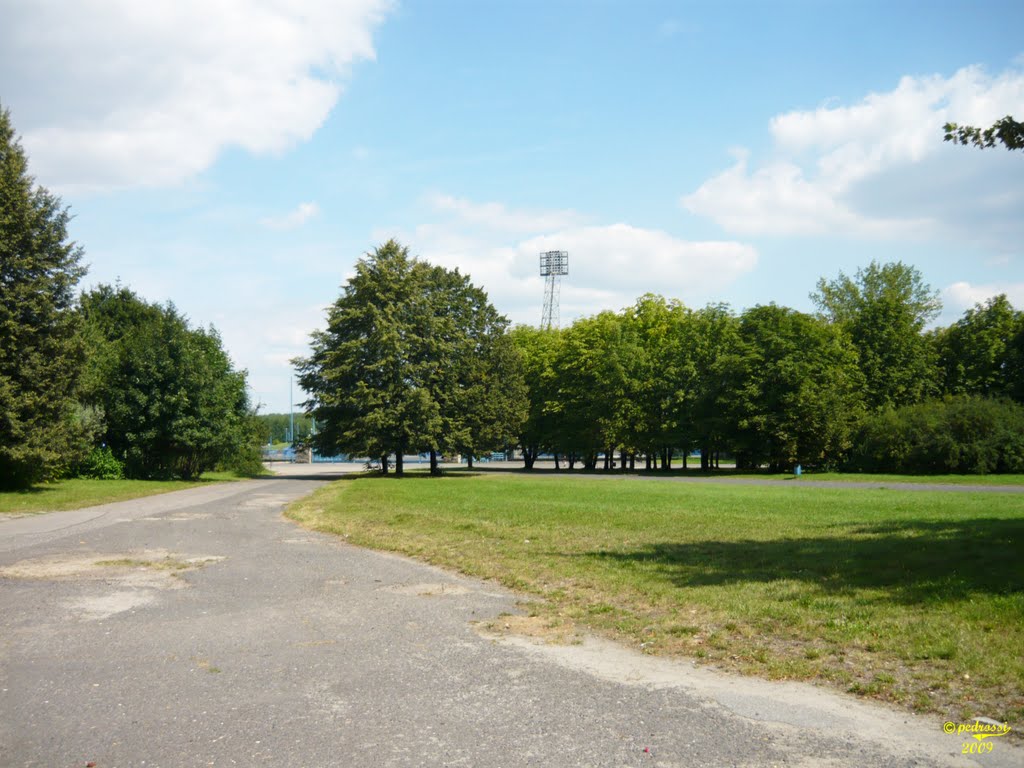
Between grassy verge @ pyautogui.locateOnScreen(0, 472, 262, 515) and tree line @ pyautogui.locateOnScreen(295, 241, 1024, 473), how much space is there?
15.2 metres

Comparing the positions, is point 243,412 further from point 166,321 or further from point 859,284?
point 859,284

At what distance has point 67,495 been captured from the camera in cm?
2866

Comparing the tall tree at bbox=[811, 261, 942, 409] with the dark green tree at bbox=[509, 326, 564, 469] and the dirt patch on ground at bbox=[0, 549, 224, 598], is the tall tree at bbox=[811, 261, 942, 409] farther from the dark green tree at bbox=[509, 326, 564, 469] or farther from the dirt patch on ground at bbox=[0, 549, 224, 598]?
the dirt patch on ground at bbox=[0, 549, 224, 598]

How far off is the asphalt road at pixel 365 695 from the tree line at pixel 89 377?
70.4 ft

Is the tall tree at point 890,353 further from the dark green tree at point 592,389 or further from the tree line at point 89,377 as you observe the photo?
the tree line at point 89,377

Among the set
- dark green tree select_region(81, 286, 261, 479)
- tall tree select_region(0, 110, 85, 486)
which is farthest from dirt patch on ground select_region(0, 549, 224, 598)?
dark green tree select_region(81, 286, 261, 479)

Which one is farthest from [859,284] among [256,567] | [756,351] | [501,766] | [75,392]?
[501,766]

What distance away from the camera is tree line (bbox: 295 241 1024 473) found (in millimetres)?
48156

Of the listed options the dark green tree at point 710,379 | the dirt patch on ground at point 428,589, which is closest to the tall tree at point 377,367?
the dark green tree at point 710,379

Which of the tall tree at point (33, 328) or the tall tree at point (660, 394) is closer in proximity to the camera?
the tall tree at point (33, 328)

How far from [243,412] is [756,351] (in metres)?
37.1

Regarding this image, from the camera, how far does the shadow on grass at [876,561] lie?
9.17m

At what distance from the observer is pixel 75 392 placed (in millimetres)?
30984

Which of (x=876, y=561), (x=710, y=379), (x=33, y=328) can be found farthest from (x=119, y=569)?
(x=710, y=379)
